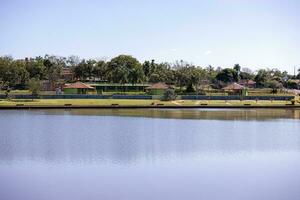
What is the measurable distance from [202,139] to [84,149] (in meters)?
8.31

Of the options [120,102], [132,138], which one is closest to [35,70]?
[120,102]

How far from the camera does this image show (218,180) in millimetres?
18266

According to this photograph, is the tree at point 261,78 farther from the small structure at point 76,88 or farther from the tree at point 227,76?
the small structure at point 76,88

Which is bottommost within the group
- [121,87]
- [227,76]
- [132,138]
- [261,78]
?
[132,138]

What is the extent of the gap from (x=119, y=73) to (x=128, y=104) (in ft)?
102

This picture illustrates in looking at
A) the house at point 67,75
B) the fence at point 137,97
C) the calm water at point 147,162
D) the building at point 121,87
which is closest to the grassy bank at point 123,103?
the fence at point 137,97

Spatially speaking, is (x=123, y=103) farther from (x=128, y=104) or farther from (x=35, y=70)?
(x=35, y=70)

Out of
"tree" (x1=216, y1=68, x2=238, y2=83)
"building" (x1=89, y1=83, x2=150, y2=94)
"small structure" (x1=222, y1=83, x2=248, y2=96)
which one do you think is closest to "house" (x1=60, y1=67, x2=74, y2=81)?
"building" (x1=89, y1=83, x2=150, y2=94)

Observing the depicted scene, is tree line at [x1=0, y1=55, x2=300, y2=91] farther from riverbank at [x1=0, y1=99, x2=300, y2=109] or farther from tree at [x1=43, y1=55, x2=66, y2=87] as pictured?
riverbank at [x1=0, y1=99, x2=300, y2=109]

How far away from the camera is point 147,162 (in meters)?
21.6

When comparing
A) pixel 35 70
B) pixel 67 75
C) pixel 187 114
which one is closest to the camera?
pixel 187 114

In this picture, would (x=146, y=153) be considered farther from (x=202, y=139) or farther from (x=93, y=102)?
(x=93, y=102)

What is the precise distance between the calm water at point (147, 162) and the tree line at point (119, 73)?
47164mm

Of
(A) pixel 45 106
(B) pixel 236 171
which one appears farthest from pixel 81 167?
(A) pixel 45 106
